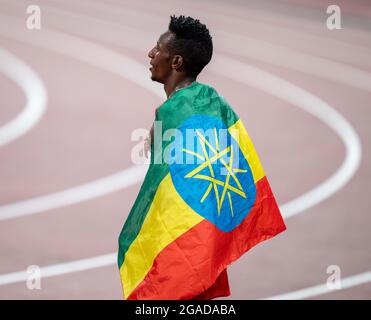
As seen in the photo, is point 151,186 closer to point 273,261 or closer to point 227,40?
point 273,261

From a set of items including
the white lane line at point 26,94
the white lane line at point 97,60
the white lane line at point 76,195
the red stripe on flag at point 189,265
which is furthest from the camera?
the white lane line at point 26,94

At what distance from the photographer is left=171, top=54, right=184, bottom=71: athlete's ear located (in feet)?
8.98

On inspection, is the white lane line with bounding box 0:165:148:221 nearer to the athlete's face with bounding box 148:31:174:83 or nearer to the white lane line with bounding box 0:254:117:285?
the white lane line with bounding box 0:254:117:285

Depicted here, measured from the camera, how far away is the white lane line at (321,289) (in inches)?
176

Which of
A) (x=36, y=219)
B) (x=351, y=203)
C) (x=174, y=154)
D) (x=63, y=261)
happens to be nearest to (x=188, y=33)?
(x=174, y=154)

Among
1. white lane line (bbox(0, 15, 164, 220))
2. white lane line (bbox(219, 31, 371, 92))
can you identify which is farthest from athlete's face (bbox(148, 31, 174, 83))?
white lane line (bbox(219, 31, 371, 92))

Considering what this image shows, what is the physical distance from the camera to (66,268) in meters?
4.68

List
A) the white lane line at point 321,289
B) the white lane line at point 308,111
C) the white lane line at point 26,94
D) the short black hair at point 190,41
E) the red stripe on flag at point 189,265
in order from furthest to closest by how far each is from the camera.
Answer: the white lane line at point 26,94 → the white lane line at point 308,111 → the white lane line at point 321,289 → the short black hair at point 190,41 → the red stripe on flag at point 189,265

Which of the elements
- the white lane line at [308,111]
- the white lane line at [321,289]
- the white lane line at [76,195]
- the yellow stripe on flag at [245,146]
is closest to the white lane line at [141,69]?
the white lane line at [308,111]

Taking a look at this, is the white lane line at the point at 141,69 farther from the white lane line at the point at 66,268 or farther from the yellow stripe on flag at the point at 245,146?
the yellow stripe on flag at the point at 245,146

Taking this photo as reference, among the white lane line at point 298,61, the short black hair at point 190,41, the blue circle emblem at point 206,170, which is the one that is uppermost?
→ the white lane line at point 298,61

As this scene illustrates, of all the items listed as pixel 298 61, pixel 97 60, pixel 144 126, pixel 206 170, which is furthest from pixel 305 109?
pixel 206 170

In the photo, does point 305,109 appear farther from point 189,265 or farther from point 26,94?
point 189,265

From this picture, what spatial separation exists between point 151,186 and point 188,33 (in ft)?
1.72
